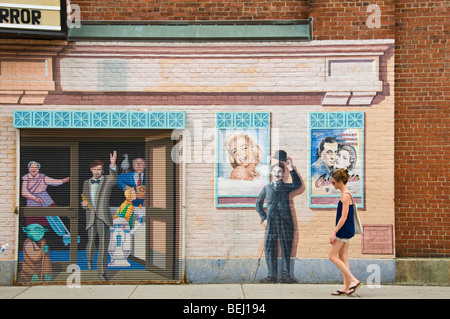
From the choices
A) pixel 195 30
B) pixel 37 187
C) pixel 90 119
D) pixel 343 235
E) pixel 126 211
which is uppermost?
pixel 195 30

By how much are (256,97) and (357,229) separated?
2677 millimetres

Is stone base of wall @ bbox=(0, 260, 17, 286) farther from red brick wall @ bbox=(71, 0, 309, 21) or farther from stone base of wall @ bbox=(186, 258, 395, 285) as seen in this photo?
red brick wall @ bbox=(71, 0, 309, 21)

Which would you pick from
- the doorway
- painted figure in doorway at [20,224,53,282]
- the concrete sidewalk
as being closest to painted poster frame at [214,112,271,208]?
the doorway

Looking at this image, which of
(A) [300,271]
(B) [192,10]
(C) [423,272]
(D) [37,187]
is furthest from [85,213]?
(C) [423,272]

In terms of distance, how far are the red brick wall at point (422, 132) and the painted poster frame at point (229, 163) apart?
2.22 meters

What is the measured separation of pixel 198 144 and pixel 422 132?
3.73 m

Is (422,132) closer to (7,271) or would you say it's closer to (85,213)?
(85,213)

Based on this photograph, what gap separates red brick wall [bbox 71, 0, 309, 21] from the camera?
28.9 feet

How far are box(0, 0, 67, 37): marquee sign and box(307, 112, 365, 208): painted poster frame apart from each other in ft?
14.2

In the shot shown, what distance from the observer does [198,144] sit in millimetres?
8578

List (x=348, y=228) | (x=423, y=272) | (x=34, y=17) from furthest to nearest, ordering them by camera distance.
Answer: (x=423, y=272), (x=34, y=17), (x=348, y=228)

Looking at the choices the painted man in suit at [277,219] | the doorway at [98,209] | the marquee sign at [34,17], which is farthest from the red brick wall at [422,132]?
the marquee sign at [34,17]

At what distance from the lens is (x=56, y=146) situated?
28.2ft

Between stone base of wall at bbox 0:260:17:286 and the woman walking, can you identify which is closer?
the woman walking
